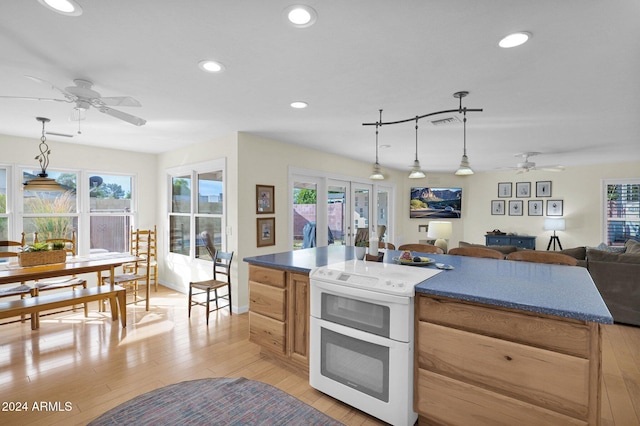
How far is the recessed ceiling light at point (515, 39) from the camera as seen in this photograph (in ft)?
5.73

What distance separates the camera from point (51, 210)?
180 inches

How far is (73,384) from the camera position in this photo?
241cm

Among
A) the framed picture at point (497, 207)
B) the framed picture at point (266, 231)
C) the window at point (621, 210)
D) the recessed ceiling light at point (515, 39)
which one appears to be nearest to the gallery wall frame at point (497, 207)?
the framed picture at point (497, 207)

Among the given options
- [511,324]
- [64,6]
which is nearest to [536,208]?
[511,324]

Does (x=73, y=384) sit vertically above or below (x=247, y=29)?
below

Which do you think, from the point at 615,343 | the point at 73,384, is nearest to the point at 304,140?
the point at 73,384

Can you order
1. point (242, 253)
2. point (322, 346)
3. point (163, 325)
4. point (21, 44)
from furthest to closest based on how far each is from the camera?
point (242, 253) → point (163, 325) → point (322, 346) → point (21, 44)

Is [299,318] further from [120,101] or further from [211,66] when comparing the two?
[120,101]

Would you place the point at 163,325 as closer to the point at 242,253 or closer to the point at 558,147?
the point at 242,253

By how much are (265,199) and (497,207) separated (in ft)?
19.6

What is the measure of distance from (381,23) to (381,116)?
1.64 meters

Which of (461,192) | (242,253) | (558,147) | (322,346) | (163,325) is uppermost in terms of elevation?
(558,147)

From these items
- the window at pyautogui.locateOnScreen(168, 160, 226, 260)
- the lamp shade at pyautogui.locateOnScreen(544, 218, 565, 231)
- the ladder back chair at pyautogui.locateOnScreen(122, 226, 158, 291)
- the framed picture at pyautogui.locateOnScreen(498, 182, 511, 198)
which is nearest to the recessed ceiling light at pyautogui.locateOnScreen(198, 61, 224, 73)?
the window at pyautogui.locateOnScreen(168, 160, 226, 260)

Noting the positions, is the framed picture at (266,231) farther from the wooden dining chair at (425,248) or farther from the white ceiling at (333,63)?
the wooden dining chair at (425,248)
